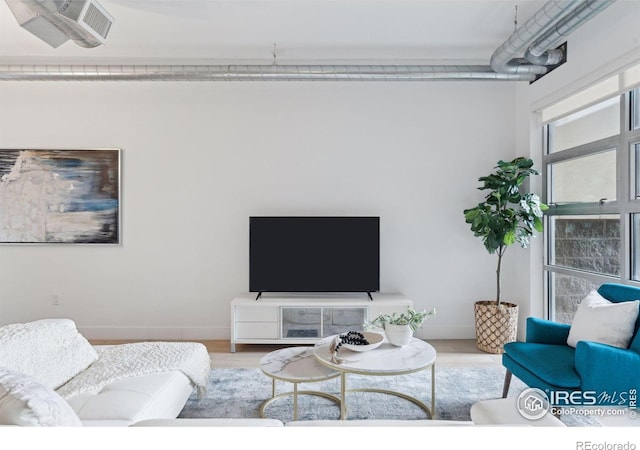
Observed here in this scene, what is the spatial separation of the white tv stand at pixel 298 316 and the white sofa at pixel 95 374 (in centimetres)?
111

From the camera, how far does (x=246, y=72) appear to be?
368cm

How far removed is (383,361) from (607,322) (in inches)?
53.0

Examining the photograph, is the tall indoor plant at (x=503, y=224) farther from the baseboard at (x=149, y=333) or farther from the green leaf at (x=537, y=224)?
the baseboard at (x=149, y=333)

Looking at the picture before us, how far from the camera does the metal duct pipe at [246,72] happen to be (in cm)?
365

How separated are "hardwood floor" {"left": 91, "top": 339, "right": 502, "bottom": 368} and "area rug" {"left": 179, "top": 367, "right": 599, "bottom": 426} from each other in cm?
19

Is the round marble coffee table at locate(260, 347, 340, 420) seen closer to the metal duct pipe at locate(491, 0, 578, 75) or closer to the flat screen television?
the flat screen television

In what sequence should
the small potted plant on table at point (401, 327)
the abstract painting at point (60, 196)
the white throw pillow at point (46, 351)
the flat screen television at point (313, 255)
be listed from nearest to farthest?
the white throw pillow at point (46, 351), the small potted plant on table at point (401, 327), the flat screen television at point (313, 255), the abstract painting at point (60, 196)

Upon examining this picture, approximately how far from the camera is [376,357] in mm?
2350

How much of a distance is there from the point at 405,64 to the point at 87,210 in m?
3.65

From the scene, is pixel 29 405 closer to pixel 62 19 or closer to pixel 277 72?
pixel 62 19

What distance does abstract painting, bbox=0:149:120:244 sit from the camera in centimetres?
407

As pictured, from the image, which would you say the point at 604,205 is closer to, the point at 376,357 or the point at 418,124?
the point at 418,124

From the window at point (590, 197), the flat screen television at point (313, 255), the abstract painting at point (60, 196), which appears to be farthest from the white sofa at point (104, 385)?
the window at point (590, 197)

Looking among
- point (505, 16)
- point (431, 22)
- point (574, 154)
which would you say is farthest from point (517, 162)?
point (431, 22)
